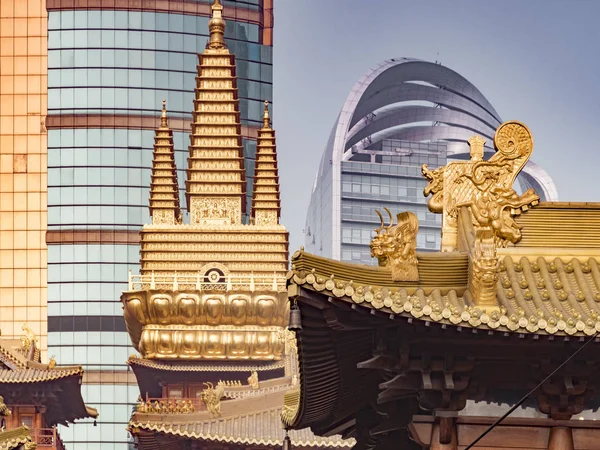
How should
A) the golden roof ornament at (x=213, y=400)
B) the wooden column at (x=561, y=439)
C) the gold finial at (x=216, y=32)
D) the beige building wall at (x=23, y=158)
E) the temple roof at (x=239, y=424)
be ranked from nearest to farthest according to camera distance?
the wooden column at (x=561, y=439) → the temple roof at (x=239, y=424) → the golden roof ornament at (x=213, y=400) → the gold finial at (x=216, y=32) → the beige building wall at (x=23, y=158)

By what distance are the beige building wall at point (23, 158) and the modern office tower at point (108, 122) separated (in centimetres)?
108

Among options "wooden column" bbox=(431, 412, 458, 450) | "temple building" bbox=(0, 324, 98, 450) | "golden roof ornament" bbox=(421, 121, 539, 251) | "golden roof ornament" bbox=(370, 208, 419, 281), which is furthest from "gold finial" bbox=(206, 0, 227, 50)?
"wooden column" bbox=(431, 412, 458, 450)

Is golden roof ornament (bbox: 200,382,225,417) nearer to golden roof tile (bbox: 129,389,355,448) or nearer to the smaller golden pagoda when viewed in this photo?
golden roof tile (bbox: 129,389,355,448)

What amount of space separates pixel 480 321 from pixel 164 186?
60152mm

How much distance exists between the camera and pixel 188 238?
239ft

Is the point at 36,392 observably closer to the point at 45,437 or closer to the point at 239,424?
the point at 45,437

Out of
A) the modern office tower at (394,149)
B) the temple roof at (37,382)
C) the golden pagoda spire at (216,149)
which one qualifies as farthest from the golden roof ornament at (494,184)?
the modern office tower at (394,149)

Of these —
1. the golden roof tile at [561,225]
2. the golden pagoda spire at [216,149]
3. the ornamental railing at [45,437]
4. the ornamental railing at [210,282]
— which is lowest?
the ornamental railing at [45,437]

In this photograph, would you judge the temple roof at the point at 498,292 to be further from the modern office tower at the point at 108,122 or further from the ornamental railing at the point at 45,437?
the modern office tower at the point at 108,122

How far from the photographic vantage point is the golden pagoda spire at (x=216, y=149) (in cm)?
7356

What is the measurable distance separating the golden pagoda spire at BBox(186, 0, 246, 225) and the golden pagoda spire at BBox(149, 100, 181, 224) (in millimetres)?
3643

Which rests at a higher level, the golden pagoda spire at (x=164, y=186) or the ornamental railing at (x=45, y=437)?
the golden pagoda spire at (x=164, y=186)

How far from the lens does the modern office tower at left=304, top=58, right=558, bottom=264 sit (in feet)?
528

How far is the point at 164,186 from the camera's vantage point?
79.2 m
